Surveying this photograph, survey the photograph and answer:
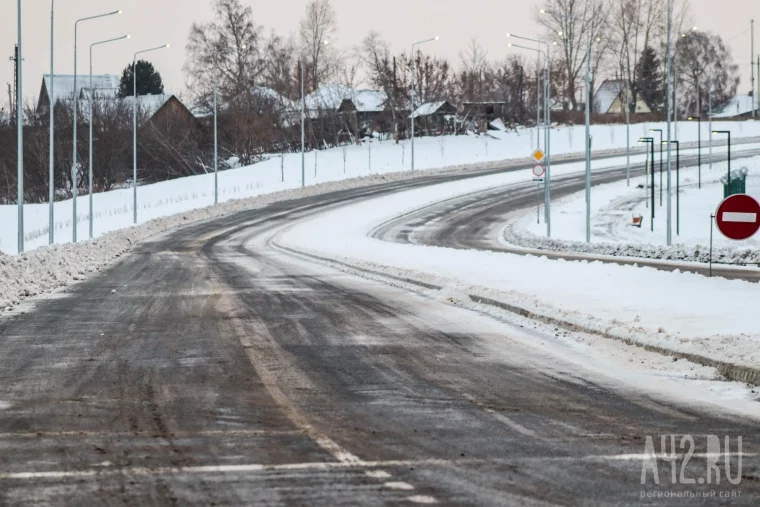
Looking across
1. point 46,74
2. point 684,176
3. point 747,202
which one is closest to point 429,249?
point 747,202

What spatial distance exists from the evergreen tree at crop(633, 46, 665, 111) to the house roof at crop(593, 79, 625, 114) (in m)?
8.08

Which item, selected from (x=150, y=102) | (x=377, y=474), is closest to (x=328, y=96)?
(x=150, y=102)

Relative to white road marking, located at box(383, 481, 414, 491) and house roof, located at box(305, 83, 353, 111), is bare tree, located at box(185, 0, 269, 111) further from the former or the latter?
white road marking, located at box(383, 481, 414, 491)

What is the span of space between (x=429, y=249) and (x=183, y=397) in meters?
25.4

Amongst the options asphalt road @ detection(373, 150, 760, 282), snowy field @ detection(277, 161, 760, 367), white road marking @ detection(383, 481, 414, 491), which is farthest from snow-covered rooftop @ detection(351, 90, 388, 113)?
white road marking @ detection(383, 481, 414, 491)

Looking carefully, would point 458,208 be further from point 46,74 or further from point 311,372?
point 46,74

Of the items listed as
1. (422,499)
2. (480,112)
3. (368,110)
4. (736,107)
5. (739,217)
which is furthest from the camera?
(736,107)

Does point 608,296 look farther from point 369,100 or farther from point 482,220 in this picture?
point 369,100

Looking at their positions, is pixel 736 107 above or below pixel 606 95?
above

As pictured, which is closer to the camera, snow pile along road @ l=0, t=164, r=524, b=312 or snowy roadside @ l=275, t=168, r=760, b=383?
snowy roadside @ l=275, t=168, r=760, b=383

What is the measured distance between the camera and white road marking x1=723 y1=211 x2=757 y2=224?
15.2 m

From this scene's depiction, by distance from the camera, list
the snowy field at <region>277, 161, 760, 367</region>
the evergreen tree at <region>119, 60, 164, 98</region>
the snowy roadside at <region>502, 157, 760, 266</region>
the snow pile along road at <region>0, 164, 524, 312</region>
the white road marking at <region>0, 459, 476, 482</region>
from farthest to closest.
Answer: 1. the evergreen tree at <region>119, 60, 164, 98</region>
2. the snowy roadside at <region>502, 157, 760, 266</region>
3. the snow pile along road at <region>0, 164, 524, 312</region>
4. the snowy field at <region>277, 161, 760, 367</region>
5. the white road marking at <region>0, 459, 476, 482</region>

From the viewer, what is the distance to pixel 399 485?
6.26 m

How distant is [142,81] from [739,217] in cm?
12727
